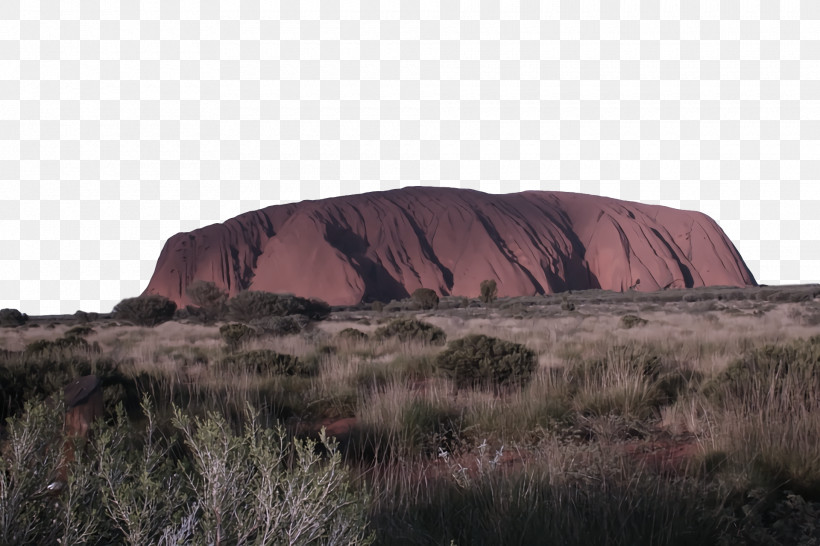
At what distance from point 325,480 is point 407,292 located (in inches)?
2305

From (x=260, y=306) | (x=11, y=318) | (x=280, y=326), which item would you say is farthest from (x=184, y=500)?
(x=11, y=318)

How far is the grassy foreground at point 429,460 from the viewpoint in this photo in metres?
1.81

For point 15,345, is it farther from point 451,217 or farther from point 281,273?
point 451,217

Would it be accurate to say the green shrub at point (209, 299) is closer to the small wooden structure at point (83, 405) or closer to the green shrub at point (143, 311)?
the green shrub at point (143, 311)

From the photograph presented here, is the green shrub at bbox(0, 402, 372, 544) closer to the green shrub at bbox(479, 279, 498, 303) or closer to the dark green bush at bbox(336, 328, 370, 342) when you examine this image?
the dark green bush at bbox(336, 328, 370, 342)

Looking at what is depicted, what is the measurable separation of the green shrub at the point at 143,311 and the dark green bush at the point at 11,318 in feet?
18.2

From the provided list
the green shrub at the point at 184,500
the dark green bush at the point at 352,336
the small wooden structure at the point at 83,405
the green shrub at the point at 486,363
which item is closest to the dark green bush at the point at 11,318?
the dark green bush at the point at 352,336

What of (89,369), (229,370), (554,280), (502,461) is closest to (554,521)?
(502,461)

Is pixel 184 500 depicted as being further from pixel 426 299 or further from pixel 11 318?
pixel 426 299

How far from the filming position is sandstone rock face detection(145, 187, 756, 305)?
6153 centimetres

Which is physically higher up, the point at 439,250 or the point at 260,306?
the point at 439,250

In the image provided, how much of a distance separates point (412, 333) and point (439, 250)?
52.5 m

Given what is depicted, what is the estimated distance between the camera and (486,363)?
26.0ft

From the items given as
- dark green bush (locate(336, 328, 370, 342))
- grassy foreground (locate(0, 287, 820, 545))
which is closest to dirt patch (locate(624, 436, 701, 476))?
grassy foreground (locate(0, 287, 820, 545))
